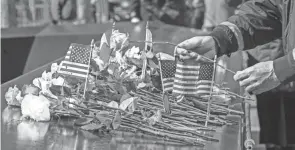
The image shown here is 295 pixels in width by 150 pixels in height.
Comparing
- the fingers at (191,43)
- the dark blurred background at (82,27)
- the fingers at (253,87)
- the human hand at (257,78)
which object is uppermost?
the dark blurred background at (82,27)

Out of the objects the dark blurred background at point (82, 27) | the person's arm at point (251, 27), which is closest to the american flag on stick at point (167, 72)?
the person's arm at point (251, 27)

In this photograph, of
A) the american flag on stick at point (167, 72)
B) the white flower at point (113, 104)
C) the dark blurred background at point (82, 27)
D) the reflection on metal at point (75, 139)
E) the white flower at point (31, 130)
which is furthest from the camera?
the dark blurred background at point (82, 27)

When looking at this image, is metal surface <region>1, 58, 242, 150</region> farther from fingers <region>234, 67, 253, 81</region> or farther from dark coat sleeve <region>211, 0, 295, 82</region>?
dark coat sleeve <region>211, 0, 295, 82</region>

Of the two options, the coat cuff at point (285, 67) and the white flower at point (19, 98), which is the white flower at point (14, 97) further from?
the coat cuff at point (285, 67)

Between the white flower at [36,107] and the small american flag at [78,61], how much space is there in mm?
139

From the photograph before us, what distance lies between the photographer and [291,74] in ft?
8.71

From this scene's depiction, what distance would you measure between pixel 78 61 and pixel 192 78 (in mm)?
421

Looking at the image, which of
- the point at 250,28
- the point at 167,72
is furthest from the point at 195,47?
the point at 250,28

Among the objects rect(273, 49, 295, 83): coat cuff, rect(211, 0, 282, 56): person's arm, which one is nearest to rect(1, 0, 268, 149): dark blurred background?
rect(211, 0, 282, 56): person's arm

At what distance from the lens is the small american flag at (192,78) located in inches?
95.6

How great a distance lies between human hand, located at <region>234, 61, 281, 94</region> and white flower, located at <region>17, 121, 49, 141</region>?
752mm

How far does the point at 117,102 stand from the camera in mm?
2387

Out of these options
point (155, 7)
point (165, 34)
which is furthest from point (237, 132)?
point (155, 7)

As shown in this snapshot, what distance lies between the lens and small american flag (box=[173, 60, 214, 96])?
7.97 feet
